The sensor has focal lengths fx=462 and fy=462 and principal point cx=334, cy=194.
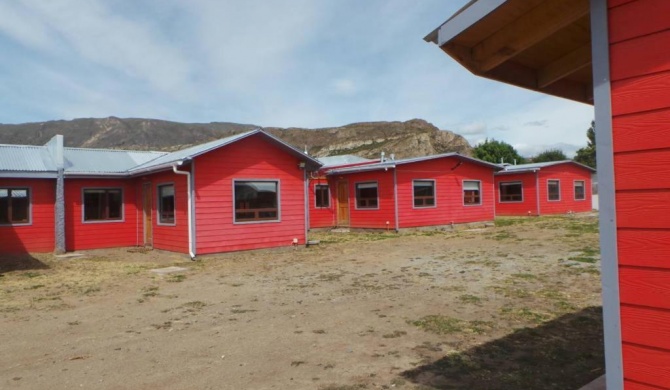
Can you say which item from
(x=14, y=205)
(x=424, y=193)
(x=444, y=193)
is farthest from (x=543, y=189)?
(x=14, y=205)

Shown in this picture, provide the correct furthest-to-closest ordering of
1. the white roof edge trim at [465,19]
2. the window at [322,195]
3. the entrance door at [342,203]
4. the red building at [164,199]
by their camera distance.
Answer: the window at [322,195]
the entrance door at [342,203]
the red building at [164,199]
the white roof edge trim at [465,19]

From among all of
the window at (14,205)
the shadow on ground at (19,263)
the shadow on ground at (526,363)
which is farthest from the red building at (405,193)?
the shadow on ground at (526,363)

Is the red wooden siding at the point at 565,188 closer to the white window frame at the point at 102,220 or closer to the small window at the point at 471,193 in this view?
the small window at the point at 471,193

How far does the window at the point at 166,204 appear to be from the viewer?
14.2 metres

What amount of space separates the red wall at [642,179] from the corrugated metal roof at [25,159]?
16.1 m

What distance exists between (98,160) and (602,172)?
17720 mm

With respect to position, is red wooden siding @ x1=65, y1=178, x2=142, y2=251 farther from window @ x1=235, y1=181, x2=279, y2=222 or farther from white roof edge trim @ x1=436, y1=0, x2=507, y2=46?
white roof edge trim @ x1=436, y1=0, x2=507, y2=46

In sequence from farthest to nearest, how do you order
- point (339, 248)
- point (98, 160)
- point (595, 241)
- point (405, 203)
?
point (405, 203)
point (98, 160)
point (339, 248)
point (595, 241)

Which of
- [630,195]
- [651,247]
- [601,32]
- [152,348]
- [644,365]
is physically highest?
[601,32]

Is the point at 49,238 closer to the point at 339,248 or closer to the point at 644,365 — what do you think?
the point at 339,248

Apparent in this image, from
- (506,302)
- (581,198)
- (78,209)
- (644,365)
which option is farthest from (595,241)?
(581,198)

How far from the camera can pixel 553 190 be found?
92.9 ft

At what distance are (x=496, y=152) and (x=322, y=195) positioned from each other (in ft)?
137

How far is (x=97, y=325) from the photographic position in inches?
247
